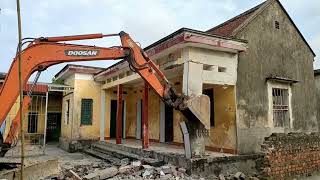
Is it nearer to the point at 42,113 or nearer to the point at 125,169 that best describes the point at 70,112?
the point at 42,113

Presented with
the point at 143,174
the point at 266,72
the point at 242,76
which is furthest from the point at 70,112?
the point at 266,72

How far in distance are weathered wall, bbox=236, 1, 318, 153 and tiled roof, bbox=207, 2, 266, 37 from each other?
0.37 meters

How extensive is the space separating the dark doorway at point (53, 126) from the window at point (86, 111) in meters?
4.83

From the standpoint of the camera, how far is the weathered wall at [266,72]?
1007 cm

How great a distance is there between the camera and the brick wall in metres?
9.39

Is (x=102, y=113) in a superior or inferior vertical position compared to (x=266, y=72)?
inferior

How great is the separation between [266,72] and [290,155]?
297cm

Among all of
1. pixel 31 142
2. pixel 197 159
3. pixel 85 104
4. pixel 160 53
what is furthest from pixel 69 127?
pixel 197 159

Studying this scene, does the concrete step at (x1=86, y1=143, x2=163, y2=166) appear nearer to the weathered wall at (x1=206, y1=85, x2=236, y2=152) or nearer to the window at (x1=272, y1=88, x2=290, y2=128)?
the weathered wall at (x1=206, y1=85, x2=236, y2=152)

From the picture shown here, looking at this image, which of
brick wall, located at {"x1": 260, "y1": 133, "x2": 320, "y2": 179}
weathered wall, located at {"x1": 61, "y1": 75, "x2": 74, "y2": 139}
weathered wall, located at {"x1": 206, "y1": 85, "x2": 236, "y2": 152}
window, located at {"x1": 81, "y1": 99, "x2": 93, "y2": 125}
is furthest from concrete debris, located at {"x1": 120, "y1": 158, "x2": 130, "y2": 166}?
weathered wall, located at {"x1": 61, "y1": 75, "x2": 74, "y2": 139}

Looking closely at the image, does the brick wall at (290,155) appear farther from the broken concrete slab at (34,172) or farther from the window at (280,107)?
the broken concrete slab at (34,172)

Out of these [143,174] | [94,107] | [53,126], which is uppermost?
[94,107]

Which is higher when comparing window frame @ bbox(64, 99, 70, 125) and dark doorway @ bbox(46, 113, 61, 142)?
window frame @ bbox(64, 99, 70, 125)

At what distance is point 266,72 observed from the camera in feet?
35.7
